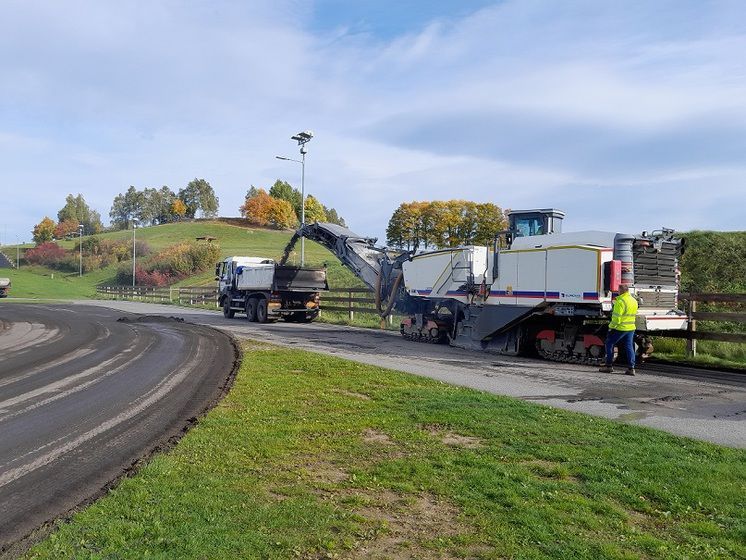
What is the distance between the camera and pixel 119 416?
764cm

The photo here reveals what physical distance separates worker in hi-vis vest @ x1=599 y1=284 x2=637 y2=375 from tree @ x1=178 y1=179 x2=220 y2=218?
143642mm

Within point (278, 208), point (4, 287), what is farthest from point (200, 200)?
point (4, 287)

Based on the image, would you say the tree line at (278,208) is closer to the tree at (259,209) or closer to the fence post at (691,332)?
the tree at (259,209)

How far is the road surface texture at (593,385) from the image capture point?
7.77m

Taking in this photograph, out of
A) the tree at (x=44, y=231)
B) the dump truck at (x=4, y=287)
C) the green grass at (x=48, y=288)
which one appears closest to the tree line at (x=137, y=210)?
the tree at (x=44, y=231)

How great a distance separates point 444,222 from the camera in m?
62.9

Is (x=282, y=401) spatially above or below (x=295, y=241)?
below

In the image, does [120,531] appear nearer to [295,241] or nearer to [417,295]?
[417,295]

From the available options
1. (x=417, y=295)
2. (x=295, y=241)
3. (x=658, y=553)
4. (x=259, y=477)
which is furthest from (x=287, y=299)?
(x=658, y=553)

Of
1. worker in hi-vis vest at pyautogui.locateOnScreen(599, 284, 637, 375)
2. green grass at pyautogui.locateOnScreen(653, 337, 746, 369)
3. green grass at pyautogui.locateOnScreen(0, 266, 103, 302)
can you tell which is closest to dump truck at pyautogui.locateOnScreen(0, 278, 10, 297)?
green grass at pyautogui.locateOnScreen(0, 266, 103, 302)

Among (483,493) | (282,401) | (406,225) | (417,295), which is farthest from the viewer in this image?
(406,225)

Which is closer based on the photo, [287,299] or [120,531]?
[120,531]

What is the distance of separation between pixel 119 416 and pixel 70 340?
1066cm

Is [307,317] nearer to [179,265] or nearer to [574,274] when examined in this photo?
[574,274]
